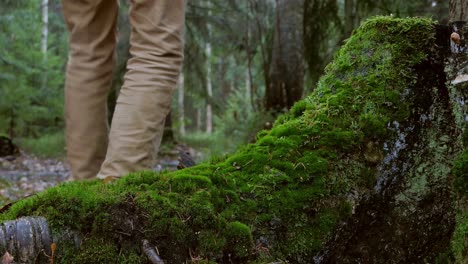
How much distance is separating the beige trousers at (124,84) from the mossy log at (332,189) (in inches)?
20.4

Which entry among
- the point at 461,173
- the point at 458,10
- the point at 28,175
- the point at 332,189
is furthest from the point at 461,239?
the point at 28,175

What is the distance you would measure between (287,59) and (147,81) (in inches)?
204

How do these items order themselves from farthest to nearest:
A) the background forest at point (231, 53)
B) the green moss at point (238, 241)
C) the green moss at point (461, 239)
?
the background forest at point (231, 53) < the green moss at point (461, 239) < the green moss at point (238, 241)

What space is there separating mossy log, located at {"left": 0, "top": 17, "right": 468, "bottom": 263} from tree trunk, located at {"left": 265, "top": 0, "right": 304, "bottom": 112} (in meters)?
5.30

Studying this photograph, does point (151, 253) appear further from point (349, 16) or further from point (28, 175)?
point (28, 175)

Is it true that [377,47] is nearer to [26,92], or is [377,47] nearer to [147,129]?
[147,129]

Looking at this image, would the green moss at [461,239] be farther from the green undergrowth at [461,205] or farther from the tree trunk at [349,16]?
the tree trunk at [349,16]

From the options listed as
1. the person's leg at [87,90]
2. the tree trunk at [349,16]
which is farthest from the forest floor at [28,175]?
the tree trunk at [349,16]

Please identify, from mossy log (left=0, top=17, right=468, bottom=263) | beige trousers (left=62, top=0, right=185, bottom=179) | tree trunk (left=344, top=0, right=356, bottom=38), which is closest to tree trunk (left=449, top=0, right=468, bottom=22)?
mossy log (left=0, top=17, right=468, bottom=263)

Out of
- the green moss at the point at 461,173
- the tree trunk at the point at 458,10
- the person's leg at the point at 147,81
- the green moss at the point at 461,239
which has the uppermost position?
the tree trunk at the point at 458,10

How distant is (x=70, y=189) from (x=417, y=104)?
123cm

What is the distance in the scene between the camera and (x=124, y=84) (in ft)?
7.68

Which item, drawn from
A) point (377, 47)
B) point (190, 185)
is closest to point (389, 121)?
point (377, 47)

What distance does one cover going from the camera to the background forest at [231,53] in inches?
251
